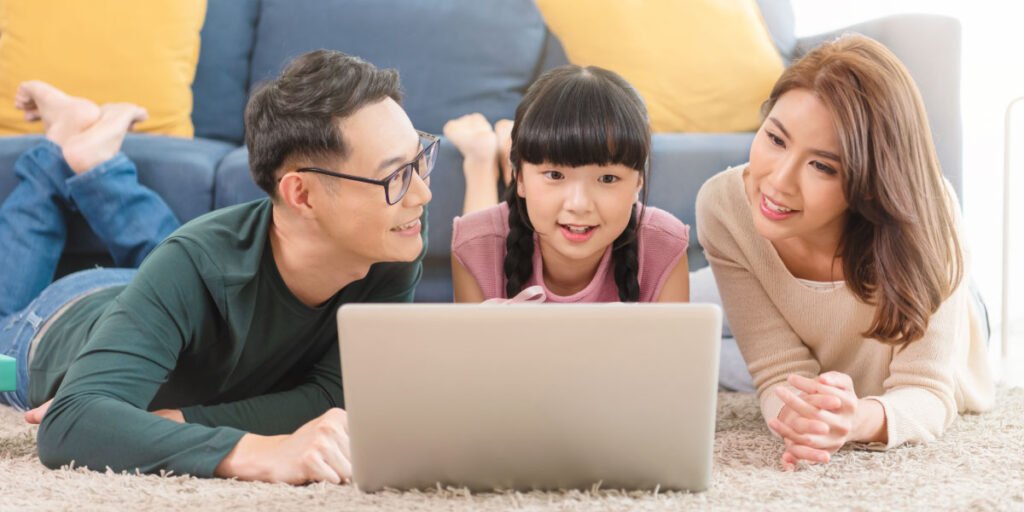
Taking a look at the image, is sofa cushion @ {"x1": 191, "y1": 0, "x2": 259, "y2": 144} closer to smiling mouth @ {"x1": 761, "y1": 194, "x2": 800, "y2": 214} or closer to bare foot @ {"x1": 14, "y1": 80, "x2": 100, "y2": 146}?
bare foot @ {"x1": 14, "y1": 80, "x2": 100, "y2": 146}

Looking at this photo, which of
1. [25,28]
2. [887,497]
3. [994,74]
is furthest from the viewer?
[994,74]

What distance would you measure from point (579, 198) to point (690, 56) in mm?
1143

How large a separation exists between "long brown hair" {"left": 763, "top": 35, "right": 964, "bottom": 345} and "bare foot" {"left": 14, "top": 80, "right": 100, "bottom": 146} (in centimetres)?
157

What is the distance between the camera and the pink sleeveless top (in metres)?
1.80

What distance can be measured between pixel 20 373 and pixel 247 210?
608mm

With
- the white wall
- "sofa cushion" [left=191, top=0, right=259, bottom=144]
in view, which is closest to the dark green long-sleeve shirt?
"sofa cushion" [left=191, top=0, right=259, bottom=144]

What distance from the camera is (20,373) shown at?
1.83m

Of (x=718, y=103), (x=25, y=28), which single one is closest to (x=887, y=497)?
(x=718, y=103)

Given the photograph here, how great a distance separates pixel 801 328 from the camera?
1652mm

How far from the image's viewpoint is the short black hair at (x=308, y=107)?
145 cm

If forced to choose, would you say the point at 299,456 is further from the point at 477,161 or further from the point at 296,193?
the point at 477,161

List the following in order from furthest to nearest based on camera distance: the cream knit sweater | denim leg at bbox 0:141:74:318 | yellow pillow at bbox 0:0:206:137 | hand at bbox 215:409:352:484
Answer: yellow pillow at bbox 0:0:206:137 < denim leg at bbox 0:141:74:318 < the cream knit sweater < hand at bbox 215:409:352:484

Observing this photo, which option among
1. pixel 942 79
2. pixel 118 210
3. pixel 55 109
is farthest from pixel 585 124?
pixel 55 109

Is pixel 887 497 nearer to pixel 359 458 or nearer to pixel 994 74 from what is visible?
pixel 359 458
